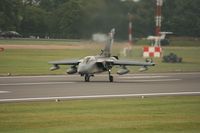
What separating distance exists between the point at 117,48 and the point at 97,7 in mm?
6337

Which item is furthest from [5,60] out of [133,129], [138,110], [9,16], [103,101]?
[133,129]

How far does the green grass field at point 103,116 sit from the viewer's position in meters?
16.1

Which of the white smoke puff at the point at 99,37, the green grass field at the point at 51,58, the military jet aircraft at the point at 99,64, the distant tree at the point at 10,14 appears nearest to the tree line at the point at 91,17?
the distant tree at the point at 10,14

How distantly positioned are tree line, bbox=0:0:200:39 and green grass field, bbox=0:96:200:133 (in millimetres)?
17212

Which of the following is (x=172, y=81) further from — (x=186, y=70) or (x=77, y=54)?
(x=77, y=54)

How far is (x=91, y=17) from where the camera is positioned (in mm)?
40281

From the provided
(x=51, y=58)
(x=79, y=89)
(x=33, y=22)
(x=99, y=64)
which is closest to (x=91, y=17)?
(x=99, y=64)

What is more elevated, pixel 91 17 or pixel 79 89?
pixel 91 17

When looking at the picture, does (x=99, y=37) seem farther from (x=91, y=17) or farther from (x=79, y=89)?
(x=79, y=89)

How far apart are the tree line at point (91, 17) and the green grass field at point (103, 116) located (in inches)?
678

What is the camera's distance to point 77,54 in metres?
57.0

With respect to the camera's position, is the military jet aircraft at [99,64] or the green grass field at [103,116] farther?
the military jet aircraft at [99,64]

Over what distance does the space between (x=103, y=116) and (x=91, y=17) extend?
2216 centimetres

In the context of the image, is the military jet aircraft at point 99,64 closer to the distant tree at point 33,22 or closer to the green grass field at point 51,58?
the green grass field at point 51,58
